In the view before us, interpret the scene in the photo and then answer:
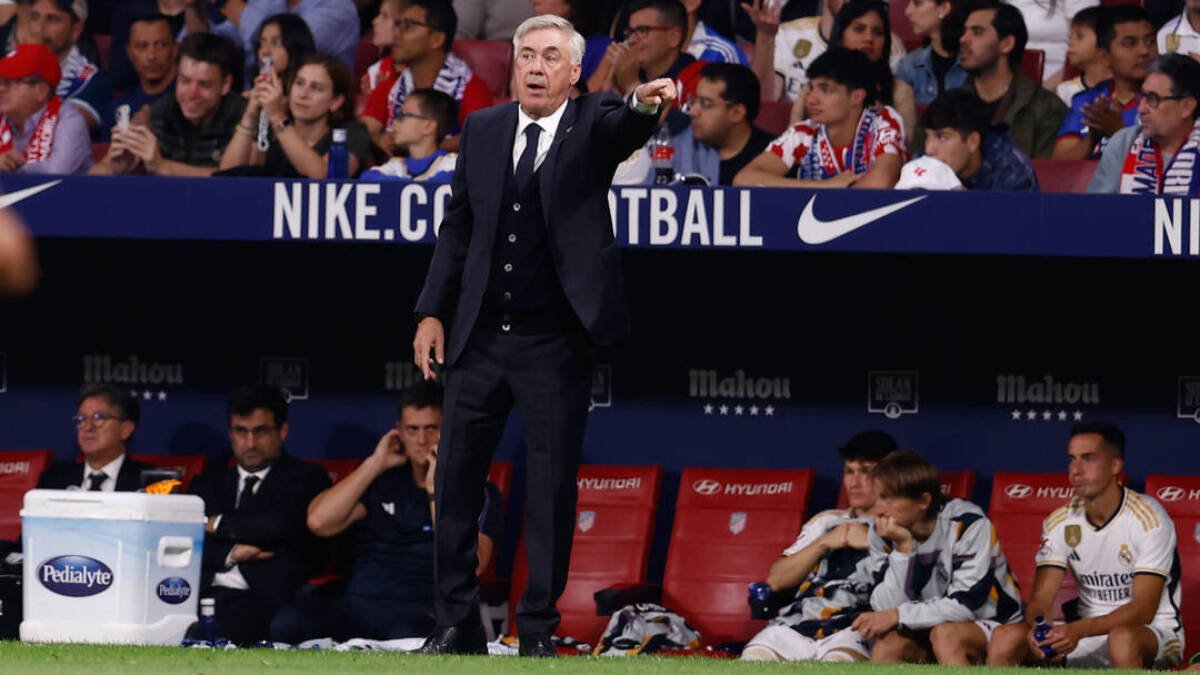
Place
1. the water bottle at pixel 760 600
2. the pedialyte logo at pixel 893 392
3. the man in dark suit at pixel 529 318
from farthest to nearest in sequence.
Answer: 1. the pedialyte logo at pixel 893 392
2. the water bottle at pixel 760 600
3. the man in dark suit at pixel 529 318

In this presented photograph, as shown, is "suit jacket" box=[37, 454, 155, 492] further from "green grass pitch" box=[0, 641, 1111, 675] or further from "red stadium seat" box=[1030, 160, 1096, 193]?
"red stadium seat" box=[1030, 160, 1096, 193]

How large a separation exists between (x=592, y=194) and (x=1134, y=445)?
3.82 meters

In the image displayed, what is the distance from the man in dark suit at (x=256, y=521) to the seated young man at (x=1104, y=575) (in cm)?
287

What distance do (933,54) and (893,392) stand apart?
69.7 inches

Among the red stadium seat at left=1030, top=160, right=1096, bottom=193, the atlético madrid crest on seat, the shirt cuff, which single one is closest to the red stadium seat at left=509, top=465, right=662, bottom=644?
the atlético madrid crest on seat

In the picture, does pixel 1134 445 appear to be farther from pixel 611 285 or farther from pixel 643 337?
pixel 611 285

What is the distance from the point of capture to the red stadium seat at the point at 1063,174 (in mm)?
8602

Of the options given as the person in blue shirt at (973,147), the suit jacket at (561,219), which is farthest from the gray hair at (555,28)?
the person in blue shirt at (973,147)

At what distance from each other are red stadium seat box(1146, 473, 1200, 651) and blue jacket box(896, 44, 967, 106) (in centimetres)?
217

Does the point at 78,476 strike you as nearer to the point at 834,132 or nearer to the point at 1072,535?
the point at 834,132

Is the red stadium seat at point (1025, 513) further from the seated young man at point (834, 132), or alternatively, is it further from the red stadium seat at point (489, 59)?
the red stadium seat at point (489, 59)

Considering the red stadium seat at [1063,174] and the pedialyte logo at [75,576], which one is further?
the red stadium seat at [1063,174]

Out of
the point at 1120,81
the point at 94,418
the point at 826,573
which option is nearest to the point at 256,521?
the point at 94,418

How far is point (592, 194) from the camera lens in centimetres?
570
